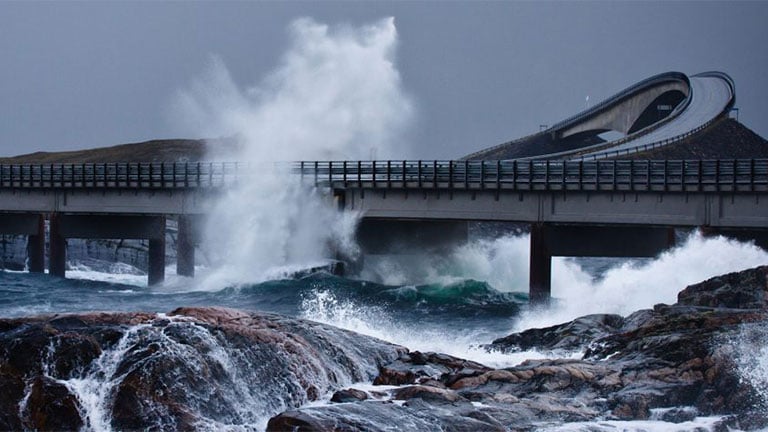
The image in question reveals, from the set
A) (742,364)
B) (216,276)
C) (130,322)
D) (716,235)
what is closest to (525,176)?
(716,235)

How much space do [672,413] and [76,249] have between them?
2090 inches

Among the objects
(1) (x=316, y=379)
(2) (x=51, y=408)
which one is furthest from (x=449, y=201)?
(2) (x=51, y=408)

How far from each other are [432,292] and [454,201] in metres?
4.10

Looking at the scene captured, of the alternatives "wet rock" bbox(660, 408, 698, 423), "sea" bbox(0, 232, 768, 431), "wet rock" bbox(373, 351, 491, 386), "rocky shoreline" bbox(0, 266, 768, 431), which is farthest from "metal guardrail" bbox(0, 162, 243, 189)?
"wet rock" bbox(660, 408, 698, 423)

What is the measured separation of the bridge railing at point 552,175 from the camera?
148 ft

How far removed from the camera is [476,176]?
5031 centimetres

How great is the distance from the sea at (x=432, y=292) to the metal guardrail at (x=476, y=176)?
2.57 m

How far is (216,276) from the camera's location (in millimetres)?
55188

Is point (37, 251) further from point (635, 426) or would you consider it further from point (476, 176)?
point (635, 426)

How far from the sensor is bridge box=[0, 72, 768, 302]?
45.3 m

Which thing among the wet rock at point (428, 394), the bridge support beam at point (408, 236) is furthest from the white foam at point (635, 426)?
the bridge support beam at point (408, 236)

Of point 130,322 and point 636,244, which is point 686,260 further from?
point 130,322

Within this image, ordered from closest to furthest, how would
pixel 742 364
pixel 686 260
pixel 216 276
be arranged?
pixel 742 364
pixel 686 260
pixel 216 276

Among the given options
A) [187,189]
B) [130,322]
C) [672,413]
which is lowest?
[672,413]
